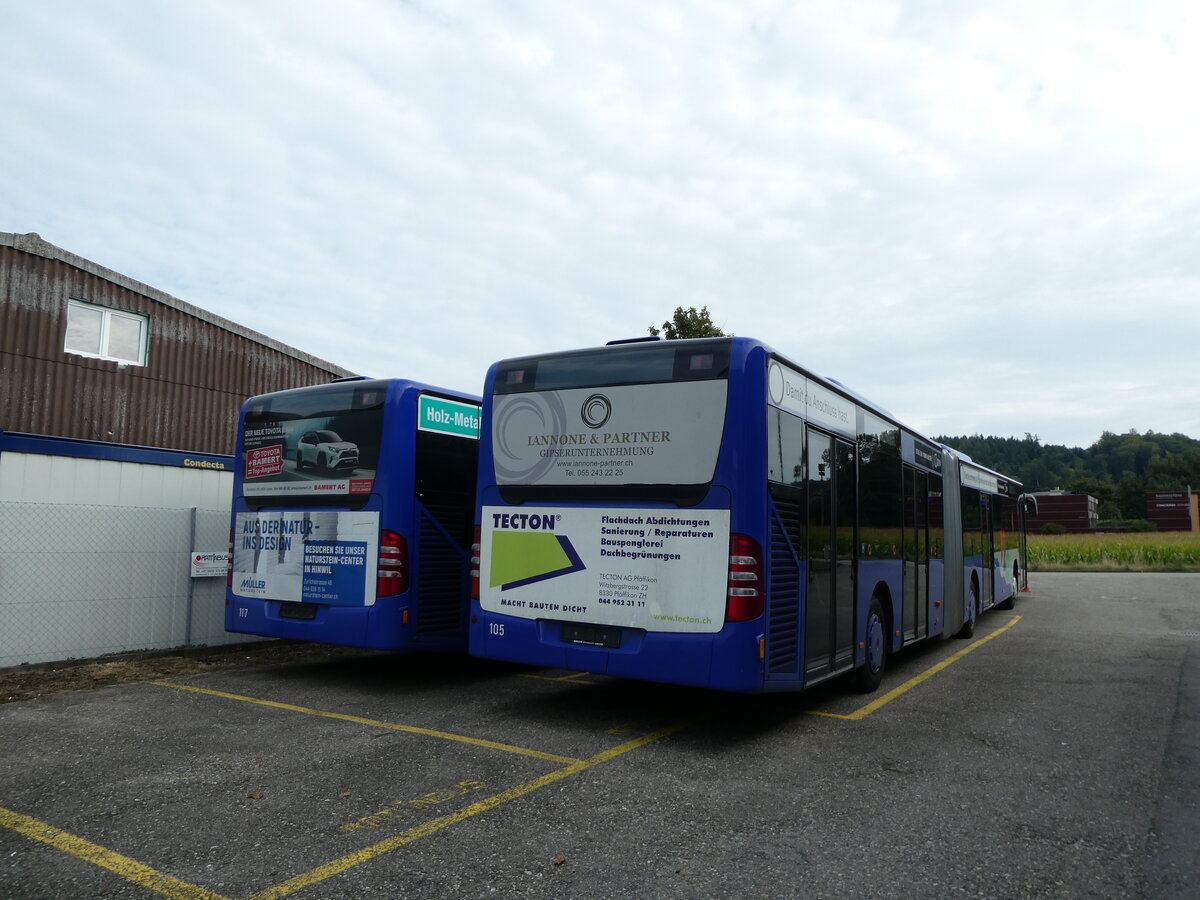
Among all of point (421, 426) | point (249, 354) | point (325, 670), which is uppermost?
point (249, 354)

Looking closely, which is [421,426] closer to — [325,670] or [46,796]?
[325,670]

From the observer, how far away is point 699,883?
373 cm

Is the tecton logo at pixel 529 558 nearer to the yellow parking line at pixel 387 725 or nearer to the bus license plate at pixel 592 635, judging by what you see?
the bus license plate at pixel 592 635

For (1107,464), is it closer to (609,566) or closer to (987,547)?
(987,547)

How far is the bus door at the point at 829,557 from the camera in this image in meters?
6.79

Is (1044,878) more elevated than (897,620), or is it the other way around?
(897,620)

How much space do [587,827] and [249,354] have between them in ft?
46.0

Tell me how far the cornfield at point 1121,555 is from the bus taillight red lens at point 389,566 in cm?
3482

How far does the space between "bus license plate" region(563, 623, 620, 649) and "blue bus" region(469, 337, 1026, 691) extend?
1 centimetres

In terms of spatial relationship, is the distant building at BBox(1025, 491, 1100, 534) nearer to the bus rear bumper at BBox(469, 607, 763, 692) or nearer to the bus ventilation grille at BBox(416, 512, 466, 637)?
the bus ventilation grille at BBox(416, 512, 466, 637)

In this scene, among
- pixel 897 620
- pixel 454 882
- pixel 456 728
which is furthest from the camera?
pixel 897 620

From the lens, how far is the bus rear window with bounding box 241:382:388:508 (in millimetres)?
8281

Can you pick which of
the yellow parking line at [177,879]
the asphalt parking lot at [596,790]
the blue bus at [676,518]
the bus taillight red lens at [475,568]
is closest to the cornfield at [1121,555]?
the asphalt parking lot at [596,790]

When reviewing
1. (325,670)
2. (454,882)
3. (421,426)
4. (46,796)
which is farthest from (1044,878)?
(325,670)
